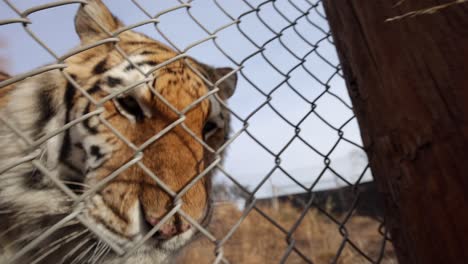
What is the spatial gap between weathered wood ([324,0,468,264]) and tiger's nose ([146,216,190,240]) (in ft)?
1.73

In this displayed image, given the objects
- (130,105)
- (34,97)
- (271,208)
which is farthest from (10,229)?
(271,208)

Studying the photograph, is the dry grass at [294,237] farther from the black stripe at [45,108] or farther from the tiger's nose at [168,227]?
the tiger's nose at [168,227]

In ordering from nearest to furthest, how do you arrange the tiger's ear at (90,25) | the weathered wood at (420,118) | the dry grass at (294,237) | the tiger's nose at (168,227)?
the weathered wood at (420,118) < the tiger's nose at (168,227) < the tiger's ear at (90,25) < the dry grass at (294,237)

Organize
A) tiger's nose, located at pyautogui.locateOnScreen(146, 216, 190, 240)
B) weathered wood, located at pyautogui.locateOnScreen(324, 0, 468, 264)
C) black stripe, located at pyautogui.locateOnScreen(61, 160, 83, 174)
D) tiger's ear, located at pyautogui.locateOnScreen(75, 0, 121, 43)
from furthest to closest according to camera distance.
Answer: tiger's ear, located at pyautogui.locateOnScreen(75, 0, 121, 43), black stripe, located at pyautogui.locateOnScreen(61, 160, 83, 174), tiger's nose, located at pyautogui.locateOnScreen(146, 216, 190, 240), weathered wood, located at pyautogui.locateOnScreen(324, 0, 468, 264)

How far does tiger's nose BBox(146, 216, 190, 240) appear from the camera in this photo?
828 mm

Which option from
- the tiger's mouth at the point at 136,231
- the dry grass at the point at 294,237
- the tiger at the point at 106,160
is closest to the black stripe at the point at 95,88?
the tiger at the point at 106,160

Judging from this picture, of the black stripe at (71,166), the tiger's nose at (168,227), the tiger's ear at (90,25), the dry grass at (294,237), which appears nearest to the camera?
the tiger's nose at (168,227)

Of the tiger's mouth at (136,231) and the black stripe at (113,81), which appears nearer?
the tiger's mouth at (136,231)

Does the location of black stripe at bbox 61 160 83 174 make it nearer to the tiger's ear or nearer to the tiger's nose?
the tiger's nose

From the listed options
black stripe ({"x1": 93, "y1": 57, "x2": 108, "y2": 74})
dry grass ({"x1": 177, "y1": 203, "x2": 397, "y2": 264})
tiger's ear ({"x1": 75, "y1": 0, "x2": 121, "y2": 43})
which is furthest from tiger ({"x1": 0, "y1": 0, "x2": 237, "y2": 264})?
dry grass ({"x1": 177, "y1": 203, "x2": 397, "y2": 264})

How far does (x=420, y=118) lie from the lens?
0.57m

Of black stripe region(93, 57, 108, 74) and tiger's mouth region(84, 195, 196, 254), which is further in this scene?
black stripe region(93, 57, 108, 74)

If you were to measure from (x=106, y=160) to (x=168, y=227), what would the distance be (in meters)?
0.34

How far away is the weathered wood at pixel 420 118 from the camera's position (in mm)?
520
